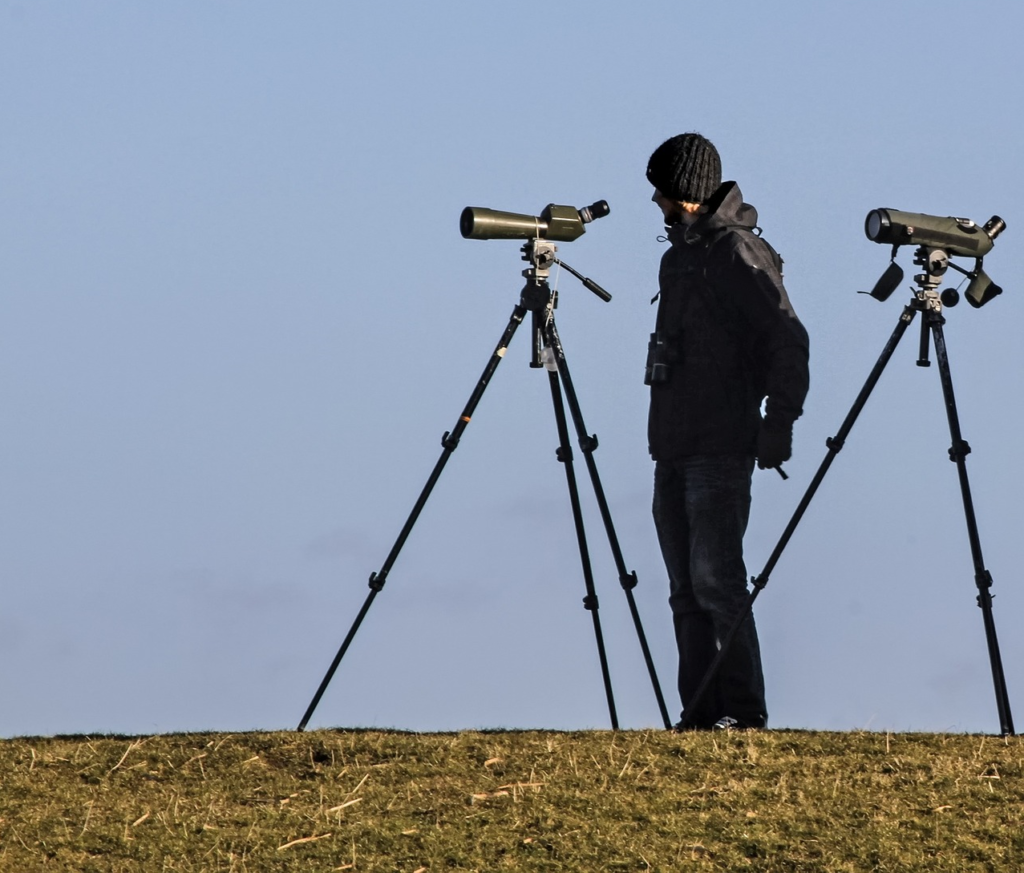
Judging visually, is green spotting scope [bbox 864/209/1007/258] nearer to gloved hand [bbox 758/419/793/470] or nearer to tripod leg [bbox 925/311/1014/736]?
tripod leg [bbox 925/311/1014/736]

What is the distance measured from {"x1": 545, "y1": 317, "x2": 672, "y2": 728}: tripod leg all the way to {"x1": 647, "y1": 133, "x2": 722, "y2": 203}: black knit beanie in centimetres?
118

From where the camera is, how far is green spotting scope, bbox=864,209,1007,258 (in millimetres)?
11250

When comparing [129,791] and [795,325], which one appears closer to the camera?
[129,791]

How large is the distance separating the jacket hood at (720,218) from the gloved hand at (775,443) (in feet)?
4.48

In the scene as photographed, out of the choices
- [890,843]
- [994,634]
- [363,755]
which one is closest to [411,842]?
[363,755]

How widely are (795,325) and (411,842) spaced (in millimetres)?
4270

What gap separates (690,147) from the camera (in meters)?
11.6

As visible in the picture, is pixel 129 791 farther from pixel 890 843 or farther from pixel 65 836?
pixel 890 843

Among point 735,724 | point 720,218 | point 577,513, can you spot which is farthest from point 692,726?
point 720,218

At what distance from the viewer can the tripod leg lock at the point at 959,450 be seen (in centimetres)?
1093

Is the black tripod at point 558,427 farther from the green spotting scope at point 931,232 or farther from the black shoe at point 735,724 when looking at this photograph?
the green spotting scope at point 931,232

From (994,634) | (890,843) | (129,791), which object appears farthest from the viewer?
(994,634)

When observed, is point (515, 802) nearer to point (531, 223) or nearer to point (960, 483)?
point (960, 483)

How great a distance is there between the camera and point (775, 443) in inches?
437
